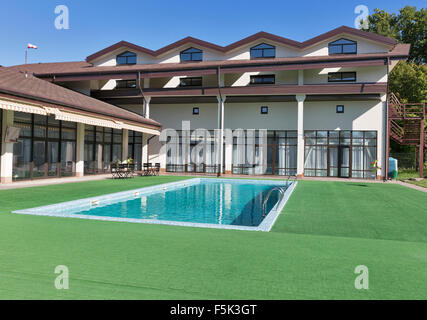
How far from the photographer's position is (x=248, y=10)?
20.9m

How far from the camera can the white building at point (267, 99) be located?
66.4 ft

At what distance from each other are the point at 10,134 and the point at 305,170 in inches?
667

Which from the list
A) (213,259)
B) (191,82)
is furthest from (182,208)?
(191,82)

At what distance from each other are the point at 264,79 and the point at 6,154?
15.8m

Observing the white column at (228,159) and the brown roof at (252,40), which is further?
the white column at (228,159)

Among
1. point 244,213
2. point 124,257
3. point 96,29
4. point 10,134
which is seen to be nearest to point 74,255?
point 124,257

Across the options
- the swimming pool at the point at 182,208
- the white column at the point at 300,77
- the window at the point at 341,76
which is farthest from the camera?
the window at the point at 341,76

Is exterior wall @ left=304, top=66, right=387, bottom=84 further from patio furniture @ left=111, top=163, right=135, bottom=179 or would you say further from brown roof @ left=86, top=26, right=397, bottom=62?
patio furniture @ left=111, top=163, right=135, bottom=179

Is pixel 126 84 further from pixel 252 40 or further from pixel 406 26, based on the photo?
pixel 406 26

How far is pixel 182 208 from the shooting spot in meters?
10.5

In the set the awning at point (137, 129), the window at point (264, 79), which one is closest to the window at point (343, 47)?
the window at point (264, 79)

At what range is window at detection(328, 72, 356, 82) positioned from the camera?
69.2ft

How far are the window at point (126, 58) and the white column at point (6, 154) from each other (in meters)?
13.3

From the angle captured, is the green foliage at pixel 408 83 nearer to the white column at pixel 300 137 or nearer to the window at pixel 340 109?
the window at pixel 340 109
